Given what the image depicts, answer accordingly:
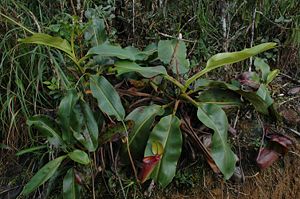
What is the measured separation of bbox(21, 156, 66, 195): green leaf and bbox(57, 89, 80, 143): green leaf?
10cm

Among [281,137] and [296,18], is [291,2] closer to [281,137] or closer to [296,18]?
[296,18]

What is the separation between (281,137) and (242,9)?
32.9 inches

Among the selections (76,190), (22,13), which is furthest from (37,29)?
(76,190)

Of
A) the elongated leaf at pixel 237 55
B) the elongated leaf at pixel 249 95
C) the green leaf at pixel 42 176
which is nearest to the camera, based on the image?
the green leaf at pixel 42 176

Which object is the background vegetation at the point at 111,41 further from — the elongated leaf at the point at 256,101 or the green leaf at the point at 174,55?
the green leaf at the point at 174,55

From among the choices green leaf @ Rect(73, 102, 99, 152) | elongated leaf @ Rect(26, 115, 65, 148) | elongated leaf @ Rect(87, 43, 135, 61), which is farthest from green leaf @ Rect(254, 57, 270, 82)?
elongated leaf @ Rect(26, 115, 65, 148)

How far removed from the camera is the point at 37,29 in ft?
6.89

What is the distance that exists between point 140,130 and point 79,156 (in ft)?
0.84

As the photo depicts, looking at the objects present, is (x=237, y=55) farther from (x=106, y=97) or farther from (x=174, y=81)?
(x=106, y=97)

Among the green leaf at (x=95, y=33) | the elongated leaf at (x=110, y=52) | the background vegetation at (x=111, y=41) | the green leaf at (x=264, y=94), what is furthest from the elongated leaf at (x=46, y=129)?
the green leaf at (x=264, y=94)

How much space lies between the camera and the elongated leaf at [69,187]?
1682 mm

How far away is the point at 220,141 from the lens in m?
1.71

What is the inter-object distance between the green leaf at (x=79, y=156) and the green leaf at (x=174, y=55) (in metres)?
0.52

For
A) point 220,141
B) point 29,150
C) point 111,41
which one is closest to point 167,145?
point 220,141
